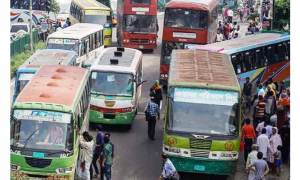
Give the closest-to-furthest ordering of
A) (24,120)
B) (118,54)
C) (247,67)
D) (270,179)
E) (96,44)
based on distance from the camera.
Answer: (24,120)
(270,179)
(118,54)
(247,67)
(96,44)

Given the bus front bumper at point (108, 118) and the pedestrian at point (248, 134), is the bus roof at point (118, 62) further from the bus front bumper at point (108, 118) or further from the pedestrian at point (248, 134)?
the pedestrian at point (248, 134)

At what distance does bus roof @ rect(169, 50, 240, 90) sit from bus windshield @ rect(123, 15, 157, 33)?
16606mm

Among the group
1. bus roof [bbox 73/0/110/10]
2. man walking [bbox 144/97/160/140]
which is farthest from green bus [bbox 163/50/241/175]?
bus roof [bbox 73/0/110/10]

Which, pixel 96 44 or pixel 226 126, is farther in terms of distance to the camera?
pixel 96 44

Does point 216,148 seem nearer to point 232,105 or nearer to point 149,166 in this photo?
point 232,105

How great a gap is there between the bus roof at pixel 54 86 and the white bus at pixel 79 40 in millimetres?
9785

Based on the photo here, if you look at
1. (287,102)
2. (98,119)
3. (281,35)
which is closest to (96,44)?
(281,35)

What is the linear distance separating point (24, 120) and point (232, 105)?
217 inches

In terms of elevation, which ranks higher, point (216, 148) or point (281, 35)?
point (281, 35)

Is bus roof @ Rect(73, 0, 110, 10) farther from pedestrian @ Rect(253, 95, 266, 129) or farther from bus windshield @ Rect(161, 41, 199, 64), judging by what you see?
pedestrian @ Rect(253, 95, 266, 129)

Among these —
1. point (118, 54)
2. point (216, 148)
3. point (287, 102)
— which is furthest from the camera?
point (118, 54)

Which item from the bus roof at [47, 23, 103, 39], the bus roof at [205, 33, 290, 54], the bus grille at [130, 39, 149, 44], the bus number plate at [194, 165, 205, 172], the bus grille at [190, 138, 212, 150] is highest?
the bus roof at [47, 23, 103, 39]

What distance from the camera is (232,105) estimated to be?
18531 millimetres

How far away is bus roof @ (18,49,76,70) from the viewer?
23936mm
